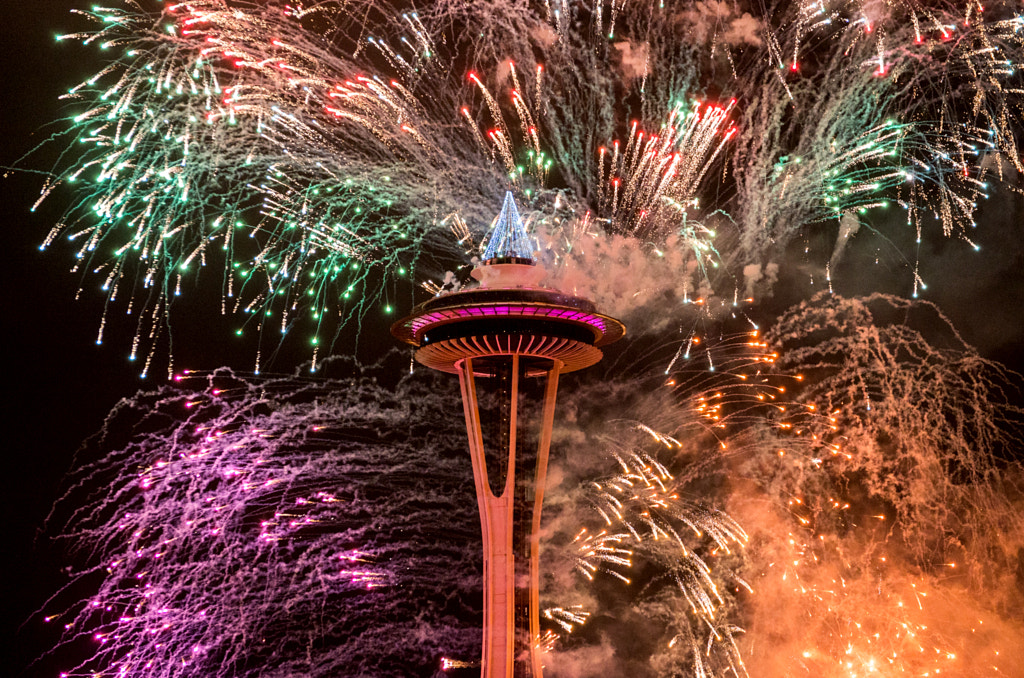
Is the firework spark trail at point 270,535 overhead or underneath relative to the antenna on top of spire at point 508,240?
underneath

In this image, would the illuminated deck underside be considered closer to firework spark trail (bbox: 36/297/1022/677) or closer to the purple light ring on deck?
the purple light ring on deck

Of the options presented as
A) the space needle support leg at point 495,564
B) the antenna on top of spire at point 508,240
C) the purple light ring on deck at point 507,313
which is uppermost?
the antenna on top of spire at point 508,240

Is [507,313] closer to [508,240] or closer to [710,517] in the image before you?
[508,240]

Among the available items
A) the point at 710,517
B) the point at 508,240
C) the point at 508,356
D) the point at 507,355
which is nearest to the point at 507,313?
the point at 507,355

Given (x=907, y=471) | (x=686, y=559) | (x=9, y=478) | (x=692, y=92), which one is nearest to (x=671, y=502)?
(x=686, y=559)

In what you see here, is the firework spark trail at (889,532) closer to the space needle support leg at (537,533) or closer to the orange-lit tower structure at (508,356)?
the space needle support leg at (537,533)

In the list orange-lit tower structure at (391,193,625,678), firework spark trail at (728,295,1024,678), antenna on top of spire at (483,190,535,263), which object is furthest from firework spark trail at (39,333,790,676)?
antenna on top of spire at (483,190,535,263)

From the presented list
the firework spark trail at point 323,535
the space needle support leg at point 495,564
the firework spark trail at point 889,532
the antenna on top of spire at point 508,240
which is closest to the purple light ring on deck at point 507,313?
the antenna on top of spire at point 508,240

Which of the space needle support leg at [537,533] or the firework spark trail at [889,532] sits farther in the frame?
the firework spark trail at [889,532]
